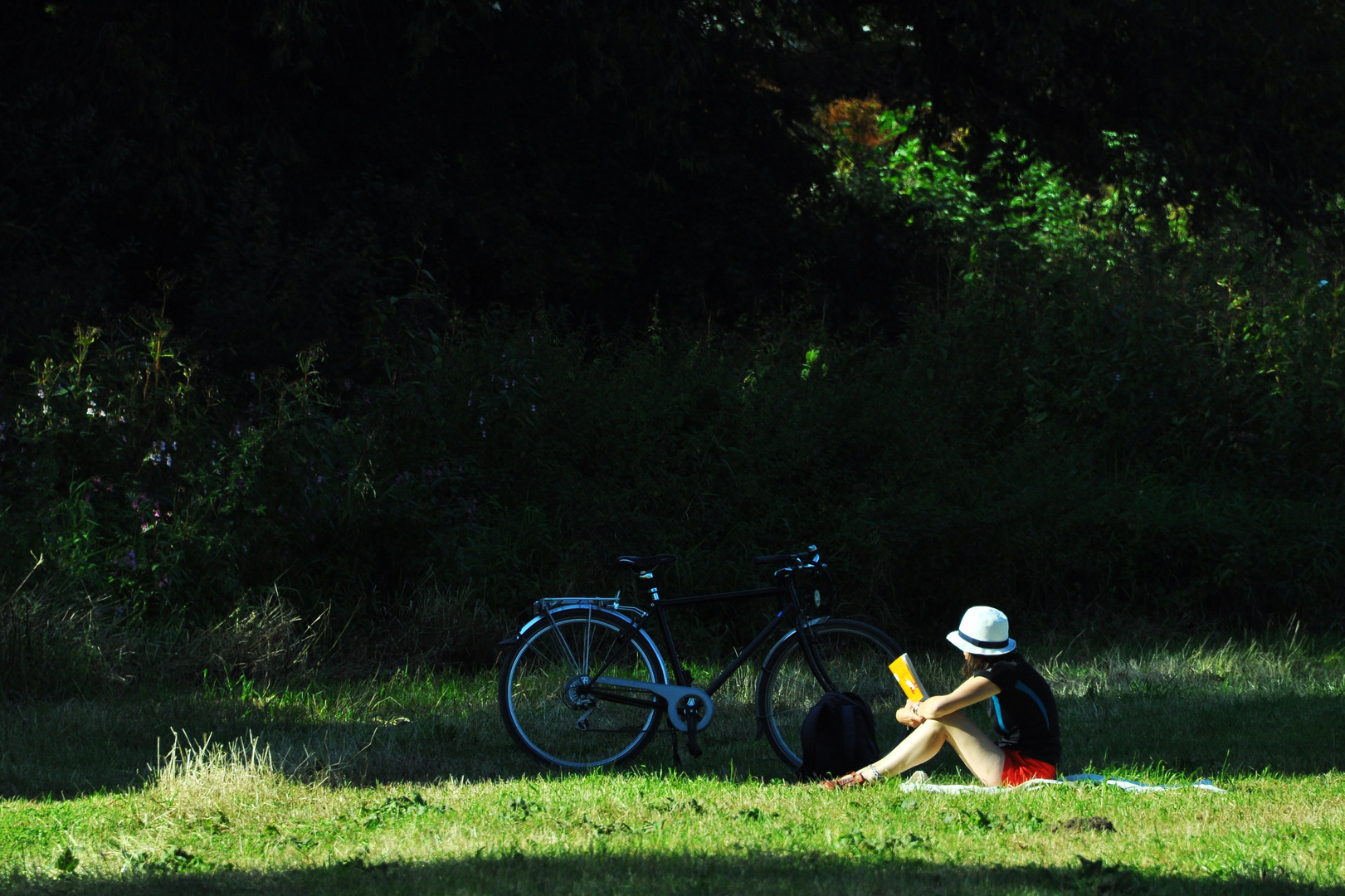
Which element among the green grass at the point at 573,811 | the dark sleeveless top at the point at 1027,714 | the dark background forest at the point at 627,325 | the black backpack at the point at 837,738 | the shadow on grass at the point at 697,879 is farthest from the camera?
the dark background forest at the point at 627,325

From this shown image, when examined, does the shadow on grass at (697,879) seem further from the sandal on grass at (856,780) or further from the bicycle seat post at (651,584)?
the bicycle seat post at (651,584)

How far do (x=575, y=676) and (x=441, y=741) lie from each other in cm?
87

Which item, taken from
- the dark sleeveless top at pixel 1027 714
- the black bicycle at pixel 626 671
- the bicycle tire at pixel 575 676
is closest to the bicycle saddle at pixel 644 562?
the black bicycle at pixel 626 671

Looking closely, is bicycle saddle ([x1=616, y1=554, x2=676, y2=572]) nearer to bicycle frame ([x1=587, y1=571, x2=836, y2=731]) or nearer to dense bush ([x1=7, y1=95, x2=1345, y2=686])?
bicycle frame ([x1=587, y1=571, x2=836, y2=731])

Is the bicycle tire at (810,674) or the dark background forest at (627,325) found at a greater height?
the dark background forest at (627,325)

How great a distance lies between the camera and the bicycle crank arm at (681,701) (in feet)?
22.6

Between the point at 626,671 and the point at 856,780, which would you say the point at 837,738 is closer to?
the point at 856,780

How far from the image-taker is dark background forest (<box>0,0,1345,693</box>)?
9.48 m

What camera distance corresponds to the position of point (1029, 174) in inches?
895

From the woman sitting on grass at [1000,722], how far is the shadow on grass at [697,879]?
1421 millimetres

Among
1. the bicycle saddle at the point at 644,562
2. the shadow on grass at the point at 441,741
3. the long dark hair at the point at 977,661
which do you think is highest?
the bicycle saddle at the point at 644,562

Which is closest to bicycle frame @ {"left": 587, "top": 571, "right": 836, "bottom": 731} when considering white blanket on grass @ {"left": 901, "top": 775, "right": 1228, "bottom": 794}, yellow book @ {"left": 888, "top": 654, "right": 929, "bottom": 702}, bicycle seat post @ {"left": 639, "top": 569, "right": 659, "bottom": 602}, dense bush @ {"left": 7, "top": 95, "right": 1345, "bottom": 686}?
bicycle seat post @ {"left": 639, "top": 569, "right": 659, "bottom": 602}

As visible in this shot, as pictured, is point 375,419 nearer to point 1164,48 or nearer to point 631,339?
point 631,339

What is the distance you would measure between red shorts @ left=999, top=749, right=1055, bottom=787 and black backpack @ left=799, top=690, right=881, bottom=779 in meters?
0.61
